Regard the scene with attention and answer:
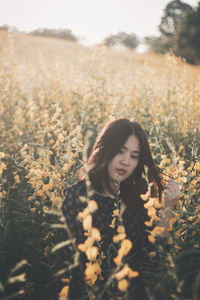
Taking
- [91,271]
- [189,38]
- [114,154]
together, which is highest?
[189,38]

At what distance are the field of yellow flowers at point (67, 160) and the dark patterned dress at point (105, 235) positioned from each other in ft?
0.29

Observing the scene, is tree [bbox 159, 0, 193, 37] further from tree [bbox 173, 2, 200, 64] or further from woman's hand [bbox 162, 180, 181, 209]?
woman's hand [bbox 162, 180, 181, 209]

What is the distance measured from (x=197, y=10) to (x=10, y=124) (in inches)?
945

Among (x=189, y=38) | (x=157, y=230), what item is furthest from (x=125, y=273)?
(x=189, y=38)

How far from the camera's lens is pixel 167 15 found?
27.4m

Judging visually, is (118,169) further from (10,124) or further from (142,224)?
(10,124)

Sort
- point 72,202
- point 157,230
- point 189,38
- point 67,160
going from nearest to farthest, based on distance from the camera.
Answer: point 157,230
point 72,202
point 67,160
point 189,38

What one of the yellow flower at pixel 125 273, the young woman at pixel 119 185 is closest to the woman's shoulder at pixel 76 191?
the young woman at pixel 119 185

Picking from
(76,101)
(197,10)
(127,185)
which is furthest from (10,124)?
(197,10)

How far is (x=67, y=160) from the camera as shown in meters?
1.96

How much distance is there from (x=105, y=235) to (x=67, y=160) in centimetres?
65

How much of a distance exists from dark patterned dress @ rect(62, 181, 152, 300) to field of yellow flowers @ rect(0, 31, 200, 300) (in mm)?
88

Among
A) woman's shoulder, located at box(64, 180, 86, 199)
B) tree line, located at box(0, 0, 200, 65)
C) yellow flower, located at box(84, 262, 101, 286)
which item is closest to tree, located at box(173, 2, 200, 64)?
tree line, located at box(0, 0, 200, 65)

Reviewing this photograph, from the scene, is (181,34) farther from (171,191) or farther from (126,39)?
(171,191)
